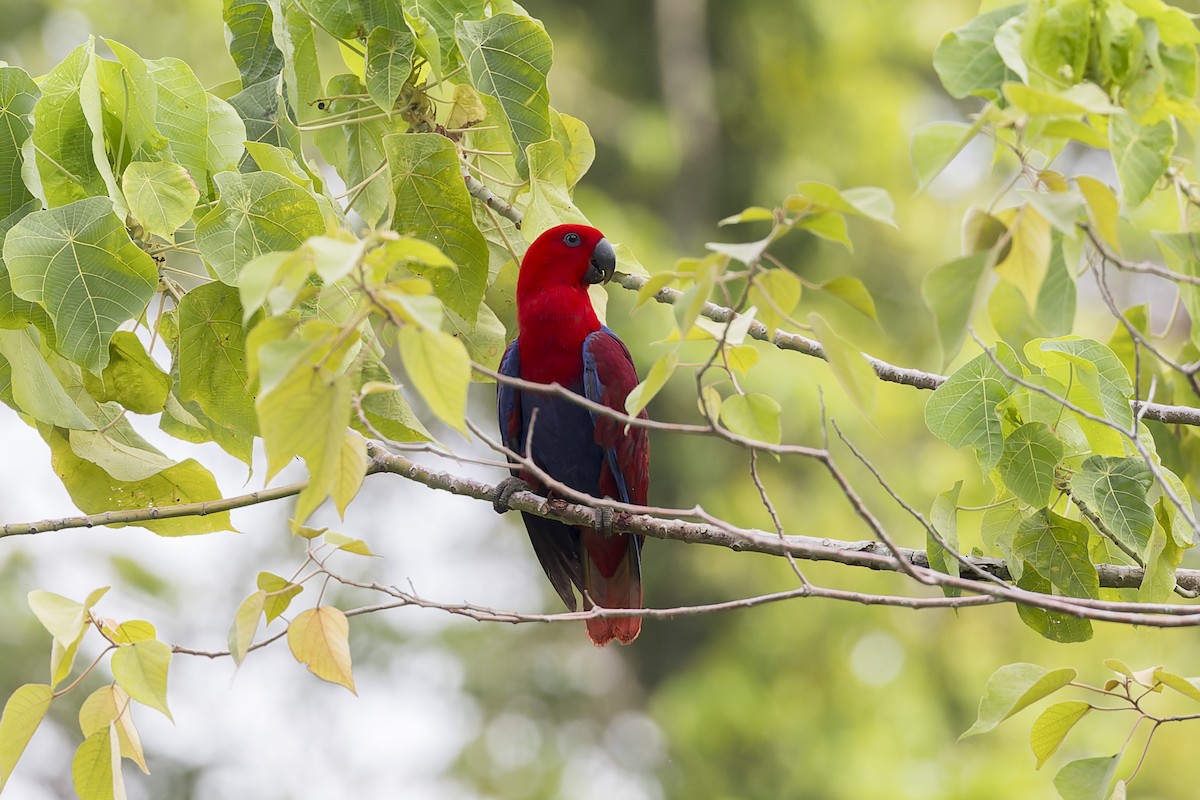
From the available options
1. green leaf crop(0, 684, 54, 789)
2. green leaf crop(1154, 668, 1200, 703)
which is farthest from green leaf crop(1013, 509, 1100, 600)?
green leaf crop(0, 684, 54, 789)

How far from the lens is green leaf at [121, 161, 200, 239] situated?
65.1 inches

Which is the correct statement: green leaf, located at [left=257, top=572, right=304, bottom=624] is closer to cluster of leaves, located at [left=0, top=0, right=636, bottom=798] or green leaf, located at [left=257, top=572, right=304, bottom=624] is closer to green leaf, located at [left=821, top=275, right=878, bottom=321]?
cluster of leaves, located at [left=0, top=0, right=636, bottom=798]

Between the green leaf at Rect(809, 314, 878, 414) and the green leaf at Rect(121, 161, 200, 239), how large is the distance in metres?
0.97

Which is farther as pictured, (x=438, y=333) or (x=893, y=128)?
(x=893, y=128)

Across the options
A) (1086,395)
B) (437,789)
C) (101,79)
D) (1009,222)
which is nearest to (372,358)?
(101,79)

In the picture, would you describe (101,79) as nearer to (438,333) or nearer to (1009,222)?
(438,333)

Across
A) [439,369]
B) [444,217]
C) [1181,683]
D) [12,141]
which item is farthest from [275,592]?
[1181,683]

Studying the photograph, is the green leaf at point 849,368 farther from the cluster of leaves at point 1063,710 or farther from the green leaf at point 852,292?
the cluster of leaves at point 1063,710

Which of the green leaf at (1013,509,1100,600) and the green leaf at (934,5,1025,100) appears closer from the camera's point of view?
the green leaf at (934,5,1025,100)

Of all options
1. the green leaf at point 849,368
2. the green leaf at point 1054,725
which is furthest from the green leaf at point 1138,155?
the green leaf at point 1054,725

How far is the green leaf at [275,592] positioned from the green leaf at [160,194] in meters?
0.54

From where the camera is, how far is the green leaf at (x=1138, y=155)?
48.4 inches

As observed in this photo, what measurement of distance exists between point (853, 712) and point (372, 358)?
5.06 meters

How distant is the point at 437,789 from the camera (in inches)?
300
